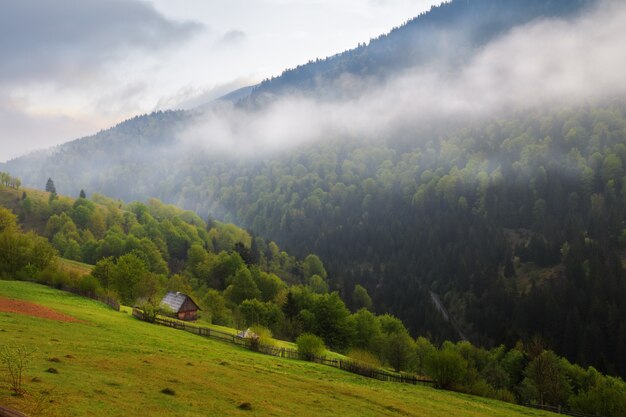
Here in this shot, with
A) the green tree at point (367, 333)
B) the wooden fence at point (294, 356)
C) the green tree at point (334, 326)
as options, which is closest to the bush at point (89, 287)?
the wooden fence at point (294, 356)

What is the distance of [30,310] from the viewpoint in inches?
2041

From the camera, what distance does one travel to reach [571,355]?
443ft

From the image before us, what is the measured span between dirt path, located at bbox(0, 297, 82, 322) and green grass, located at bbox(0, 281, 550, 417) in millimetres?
2259

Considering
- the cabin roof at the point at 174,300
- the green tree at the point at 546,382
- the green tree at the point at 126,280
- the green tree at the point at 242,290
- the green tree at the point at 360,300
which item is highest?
the green tree at the point at 126,280

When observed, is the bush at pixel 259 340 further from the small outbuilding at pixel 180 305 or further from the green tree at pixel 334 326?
the green tree at pixel 334 326

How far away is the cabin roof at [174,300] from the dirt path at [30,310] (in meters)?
37.1

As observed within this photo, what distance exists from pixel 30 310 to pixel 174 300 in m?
43.9

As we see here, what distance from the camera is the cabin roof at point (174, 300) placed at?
92.5 meters

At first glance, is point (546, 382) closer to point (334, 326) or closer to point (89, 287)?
point (334, 326)

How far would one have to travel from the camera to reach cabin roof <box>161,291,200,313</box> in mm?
92500

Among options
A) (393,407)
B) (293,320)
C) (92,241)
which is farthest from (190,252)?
(393,407)

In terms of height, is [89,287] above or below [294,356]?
above

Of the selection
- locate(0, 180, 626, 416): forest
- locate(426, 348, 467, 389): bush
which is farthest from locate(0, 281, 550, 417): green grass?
locate(0, 180, 626, 416): forest

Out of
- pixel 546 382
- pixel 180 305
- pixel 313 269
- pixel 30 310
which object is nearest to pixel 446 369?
pixel 546 382
